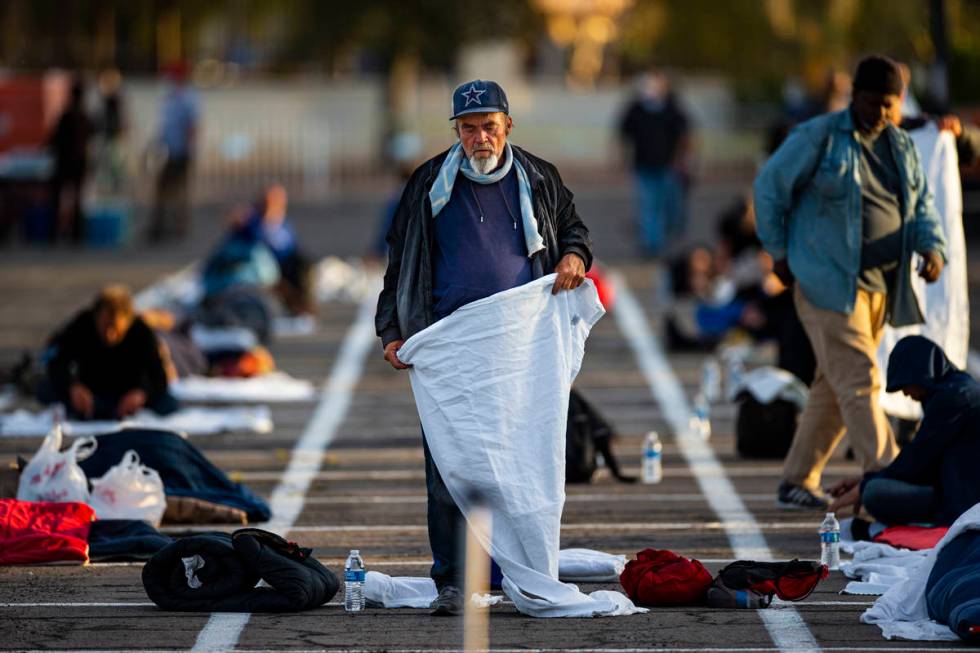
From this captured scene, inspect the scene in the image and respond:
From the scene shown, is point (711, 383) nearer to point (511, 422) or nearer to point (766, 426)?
point (766, 426)

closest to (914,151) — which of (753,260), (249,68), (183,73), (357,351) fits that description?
(753,260)

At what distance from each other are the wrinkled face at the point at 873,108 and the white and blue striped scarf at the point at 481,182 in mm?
2622

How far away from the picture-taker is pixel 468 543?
836cm

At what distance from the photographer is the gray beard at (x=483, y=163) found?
27.3ft

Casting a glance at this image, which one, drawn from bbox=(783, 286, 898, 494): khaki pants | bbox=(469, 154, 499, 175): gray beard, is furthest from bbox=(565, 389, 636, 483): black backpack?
bbox=(469, 154, 499, 175): gray beard

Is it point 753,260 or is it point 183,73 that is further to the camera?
point 183,73

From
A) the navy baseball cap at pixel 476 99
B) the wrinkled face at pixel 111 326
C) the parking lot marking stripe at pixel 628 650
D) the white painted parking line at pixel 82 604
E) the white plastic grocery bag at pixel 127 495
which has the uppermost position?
the navy baseball cap at pixel 476 99

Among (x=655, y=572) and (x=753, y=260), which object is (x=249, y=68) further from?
(x=655, y=572)

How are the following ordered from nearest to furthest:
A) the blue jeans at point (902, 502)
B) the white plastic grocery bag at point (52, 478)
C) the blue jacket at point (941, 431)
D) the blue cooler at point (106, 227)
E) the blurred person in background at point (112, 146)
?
1. the blue jacket at point (941, 431)
2. the blue jeans at point (902, 502)
3. the white plastic grocery bag at point (52, 478)
4. the blue cooler at point (106, 227)
5. the blurred person in background at point (112, 146)

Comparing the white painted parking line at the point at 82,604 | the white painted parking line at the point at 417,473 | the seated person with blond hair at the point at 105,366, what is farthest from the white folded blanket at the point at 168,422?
the white painted parking line at the point at 82,604

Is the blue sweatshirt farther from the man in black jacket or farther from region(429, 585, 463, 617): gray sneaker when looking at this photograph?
region(429, 585, 463, 617): gray sneaker

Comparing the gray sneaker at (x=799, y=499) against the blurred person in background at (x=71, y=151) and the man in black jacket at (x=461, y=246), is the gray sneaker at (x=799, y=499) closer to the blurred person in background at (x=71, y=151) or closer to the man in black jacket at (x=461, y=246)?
the man in black jacket at (x=461, y=246)

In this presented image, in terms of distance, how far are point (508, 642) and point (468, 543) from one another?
2.04ft

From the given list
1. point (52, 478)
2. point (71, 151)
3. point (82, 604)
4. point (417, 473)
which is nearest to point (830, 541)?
point (82, 604)
